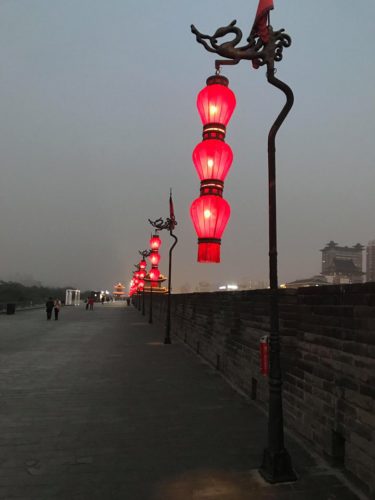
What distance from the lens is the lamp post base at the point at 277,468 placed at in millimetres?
3969

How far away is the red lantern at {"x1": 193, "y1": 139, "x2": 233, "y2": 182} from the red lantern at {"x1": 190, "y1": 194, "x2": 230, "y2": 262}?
401mm

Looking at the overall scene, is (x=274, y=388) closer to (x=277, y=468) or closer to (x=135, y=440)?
(x=277, y=468)

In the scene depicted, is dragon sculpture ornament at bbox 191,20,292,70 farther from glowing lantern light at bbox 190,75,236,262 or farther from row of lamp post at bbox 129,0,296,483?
glowing lantern light at bbox 190,75,236,262

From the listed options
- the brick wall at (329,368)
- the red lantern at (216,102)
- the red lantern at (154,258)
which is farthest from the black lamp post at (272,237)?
the red lantern at (154,258)

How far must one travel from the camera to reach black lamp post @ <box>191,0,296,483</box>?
4066 millimetres

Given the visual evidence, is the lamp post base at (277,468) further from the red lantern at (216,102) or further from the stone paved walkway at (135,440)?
the red lantern at (216,102)

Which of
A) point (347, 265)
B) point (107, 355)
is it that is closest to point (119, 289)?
point (347, 265)

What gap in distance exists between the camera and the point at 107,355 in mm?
12062

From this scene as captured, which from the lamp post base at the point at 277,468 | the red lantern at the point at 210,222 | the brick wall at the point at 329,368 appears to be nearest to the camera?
the brick wall at the point at 329,368

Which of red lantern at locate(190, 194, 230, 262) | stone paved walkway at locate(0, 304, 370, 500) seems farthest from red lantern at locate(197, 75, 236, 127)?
stone paved walkway at locate(0, 304, 370, 500)

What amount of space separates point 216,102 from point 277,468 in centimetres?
561

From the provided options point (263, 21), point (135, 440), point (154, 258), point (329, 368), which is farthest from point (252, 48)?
point (154, 258)

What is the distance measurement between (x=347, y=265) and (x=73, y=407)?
65247mm

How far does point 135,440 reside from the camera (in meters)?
5.04
